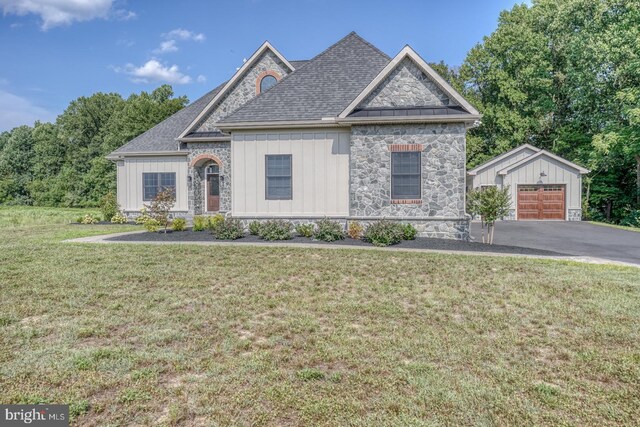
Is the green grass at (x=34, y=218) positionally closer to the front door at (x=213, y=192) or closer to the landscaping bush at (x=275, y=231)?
the front door at (x=213, y=192)

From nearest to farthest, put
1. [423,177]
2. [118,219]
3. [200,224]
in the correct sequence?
1. [423,177]
2. [200,224]
3. [118,219]

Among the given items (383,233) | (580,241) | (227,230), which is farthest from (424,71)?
(227,230)

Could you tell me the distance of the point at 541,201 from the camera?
24.0 meters

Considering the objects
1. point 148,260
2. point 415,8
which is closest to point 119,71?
point 415,8

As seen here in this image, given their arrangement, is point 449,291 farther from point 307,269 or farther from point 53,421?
point 53,421

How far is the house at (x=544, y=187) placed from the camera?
23500mm

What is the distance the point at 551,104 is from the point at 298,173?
27421mm

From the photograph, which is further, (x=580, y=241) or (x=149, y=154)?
(x=149, y=154)

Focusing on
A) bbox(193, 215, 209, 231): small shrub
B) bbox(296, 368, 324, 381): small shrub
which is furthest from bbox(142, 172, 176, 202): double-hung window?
A: bbox(296, 368, 324, 381): small shrub

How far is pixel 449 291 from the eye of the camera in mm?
6875

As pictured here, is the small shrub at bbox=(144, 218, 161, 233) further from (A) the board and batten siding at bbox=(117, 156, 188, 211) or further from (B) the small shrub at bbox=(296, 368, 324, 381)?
(B) the small shrub at bbox=(296, 368, 324, 381)

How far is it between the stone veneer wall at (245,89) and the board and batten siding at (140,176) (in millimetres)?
2457

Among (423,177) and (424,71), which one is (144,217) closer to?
(423,177)

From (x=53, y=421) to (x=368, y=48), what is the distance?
17.2m
